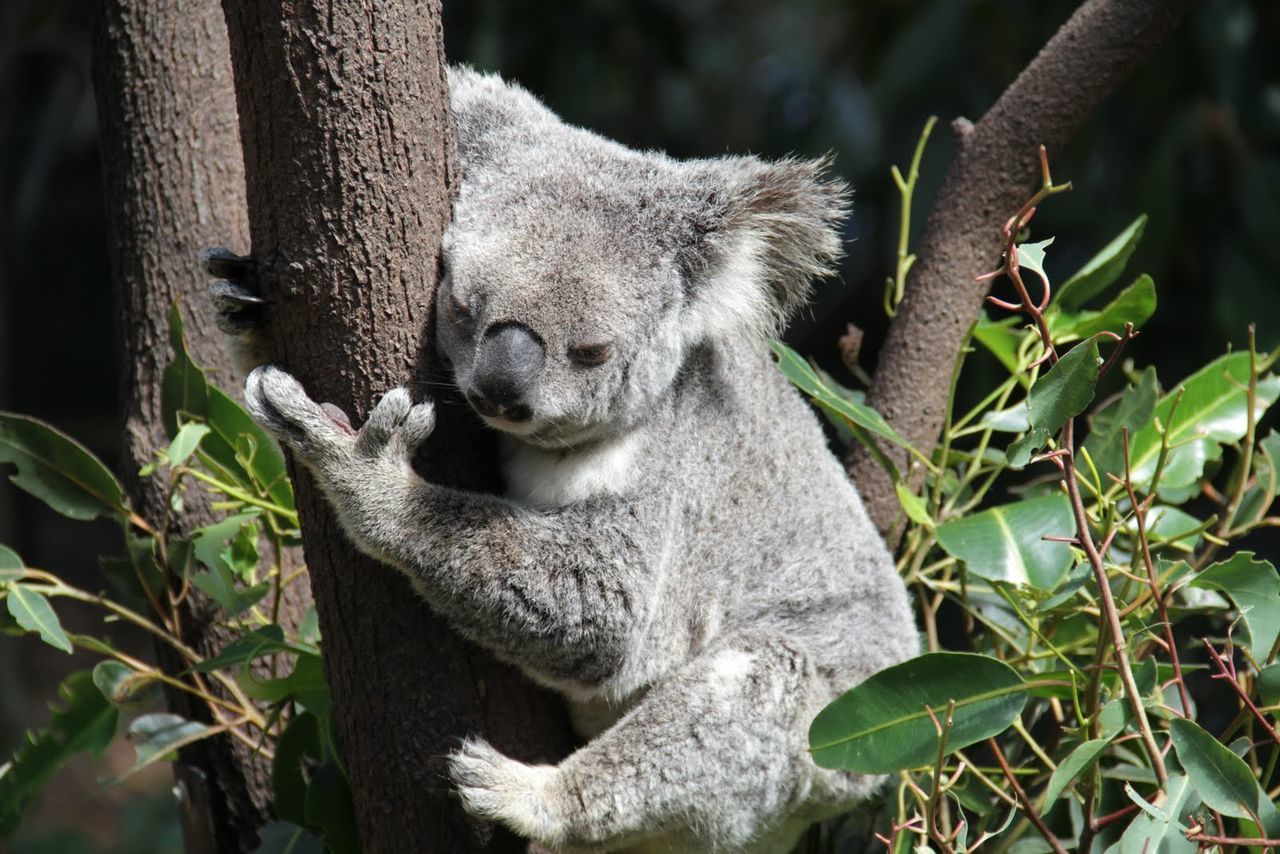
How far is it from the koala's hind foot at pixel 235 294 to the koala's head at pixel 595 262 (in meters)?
0.29

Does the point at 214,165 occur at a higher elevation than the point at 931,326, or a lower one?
lower

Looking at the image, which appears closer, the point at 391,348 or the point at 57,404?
the point at 391,348

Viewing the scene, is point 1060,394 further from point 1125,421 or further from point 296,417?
point 296,417

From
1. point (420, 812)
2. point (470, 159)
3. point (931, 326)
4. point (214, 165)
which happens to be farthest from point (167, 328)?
point (931, 326)

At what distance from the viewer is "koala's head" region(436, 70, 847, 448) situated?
2.08 meters

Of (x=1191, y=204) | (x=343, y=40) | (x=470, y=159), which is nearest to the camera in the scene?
(x=343, y=40)

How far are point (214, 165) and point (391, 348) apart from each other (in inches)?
44.4

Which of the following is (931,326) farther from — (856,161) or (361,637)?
(856,161)

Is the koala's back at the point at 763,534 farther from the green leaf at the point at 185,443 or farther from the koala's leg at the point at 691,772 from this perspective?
the green leaf at the point at 185,443

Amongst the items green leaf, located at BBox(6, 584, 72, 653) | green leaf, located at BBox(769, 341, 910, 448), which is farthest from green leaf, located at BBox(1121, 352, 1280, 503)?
green leaf, located at BBox(6, 584, 72, 653)

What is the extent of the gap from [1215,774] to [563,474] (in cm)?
114

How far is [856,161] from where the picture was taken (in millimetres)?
6449

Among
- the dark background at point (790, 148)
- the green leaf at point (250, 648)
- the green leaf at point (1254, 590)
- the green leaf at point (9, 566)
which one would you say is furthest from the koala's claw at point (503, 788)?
the dark background at point (790, 148)

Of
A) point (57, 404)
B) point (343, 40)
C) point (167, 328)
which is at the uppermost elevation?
point (343, 40)
